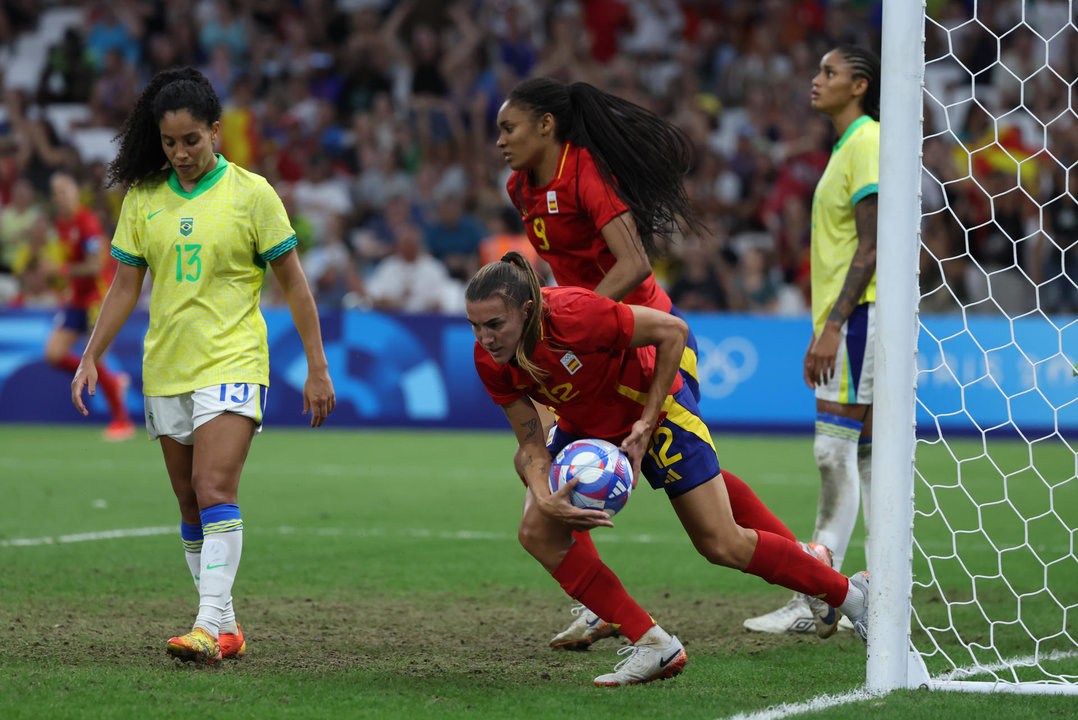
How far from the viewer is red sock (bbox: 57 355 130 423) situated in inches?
541

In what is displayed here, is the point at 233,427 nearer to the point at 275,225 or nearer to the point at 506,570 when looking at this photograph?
the point at 275,225

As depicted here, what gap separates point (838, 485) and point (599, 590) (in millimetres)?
1698

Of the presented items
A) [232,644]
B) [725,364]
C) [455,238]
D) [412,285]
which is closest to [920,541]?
[232,644]

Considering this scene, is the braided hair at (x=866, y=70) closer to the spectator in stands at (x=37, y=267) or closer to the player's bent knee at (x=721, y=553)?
the player's bent knee at (x=721, y=553)

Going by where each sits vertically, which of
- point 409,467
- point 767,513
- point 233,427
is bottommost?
point 409,467

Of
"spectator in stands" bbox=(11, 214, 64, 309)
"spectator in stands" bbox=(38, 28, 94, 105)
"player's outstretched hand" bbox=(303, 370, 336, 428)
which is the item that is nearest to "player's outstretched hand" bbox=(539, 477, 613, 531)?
"player's outstretched hand" bbox=(303, 370, 336, 428)

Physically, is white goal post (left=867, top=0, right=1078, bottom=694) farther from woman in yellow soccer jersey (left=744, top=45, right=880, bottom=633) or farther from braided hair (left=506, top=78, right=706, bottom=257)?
braided hair (left=506, top=78, right=706, bottom=257)

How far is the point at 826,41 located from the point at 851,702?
55.7 feet

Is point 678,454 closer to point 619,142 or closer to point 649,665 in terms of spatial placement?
point 649,665

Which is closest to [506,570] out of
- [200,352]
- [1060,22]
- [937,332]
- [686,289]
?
[200,352]

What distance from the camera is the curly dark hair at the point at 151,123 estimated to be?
492 centimetres

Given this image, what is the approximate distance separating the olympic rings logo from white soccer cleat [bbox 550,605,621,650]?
30.0ft

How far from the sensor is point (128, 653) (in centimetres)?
482

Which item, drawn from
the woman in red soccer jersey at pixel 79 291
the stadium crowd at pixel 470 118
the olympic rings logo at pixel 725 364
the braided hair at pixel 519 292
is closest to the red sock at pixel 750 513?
the braided hair at pixel 519 292
